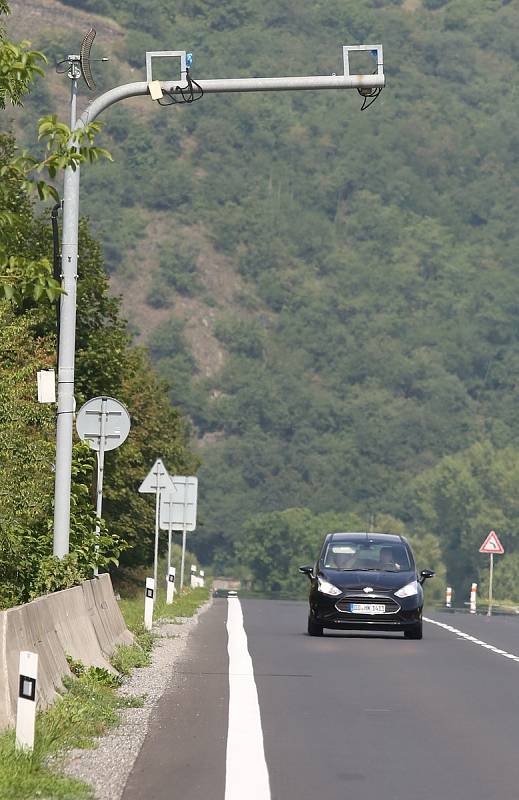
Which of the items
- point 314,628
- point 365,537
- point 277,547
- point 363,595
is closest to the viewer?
point 363,595

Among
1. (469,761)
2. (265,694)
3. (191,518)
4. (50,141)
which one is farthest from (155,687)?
(191,518)

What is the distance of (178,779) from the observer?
10.5 metres

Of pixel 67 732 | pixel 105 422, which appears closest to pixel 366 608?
pixel 105 422

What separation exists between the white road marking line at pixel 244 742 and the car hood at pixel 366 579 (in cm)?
581

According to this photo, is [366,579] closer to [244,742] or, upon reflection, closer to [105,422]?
[105,422]

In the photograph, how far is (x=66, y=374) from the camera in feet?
61.1

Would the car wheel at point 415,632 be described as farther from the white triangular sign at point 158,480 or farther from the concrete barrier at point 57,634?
the white triangular sign at point 158,480

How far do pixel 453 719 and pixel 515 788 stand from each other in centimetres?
401

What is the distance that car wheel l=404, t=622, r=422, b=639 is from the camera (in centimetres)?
2755

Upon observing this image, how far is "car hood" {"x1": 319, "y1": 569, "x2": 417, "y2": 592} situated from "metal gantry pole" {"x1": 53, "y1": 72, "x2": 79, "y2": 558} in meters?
9.18

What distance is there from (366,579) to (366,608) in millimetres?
A: 512

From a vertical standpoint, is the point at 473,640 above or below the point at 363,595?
below

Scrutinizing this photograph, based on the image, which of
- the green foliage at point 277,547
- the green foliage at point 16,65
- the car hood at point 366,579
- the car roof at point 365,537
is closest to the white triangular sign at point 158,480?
the car roof at point 365,537

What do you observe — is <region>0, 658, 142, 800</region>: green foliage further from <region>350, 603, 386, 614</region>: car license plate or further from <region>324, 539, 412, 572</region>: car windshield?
<region>324, 539, 412, 572</region>: car windshield
